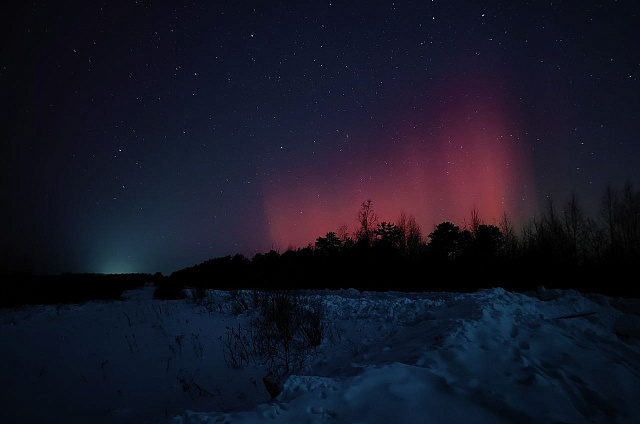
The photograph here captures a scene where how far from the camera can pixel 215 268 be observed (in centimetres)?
3962

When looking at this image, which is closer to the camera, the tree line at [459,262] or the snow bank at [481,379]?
the snow bank at [481,379]

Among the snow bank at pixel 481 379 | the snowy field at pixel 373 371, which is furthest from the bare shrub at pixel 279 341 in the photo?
the snow bank at pixel 481 379

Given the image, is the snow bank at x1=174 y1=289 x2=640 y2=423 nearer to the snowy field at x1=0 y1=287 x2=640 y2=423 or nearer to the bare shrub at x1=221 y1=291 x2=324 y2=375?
the snowy field at x1=0 y1=287 x2=640 y2=423

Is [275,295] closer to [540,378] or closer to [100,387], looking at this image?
[100,387]

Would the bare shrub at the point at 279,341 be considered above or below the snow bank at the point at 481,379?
below

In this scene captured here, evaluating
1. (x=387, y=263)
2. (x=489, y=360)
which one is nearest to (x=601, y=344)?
(x=489, y=360)

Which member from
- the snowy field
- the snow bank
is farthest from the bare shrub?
the snow bank

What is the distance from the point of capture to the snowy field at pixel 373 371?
2.43 m

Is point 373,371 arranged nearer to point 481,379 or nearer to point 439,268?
point 481,379

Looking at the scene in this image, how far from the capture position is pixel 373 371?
299 cm

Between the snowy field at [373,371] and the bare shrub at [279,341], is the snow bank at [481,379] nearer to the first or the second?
the snowy field at [373,371]

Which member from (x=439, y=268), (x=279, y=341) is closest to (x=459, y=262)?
(x=439, y=268)

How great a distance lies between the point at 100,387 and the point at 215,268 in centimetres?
3626

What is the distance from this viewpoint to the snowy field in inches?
95.7
